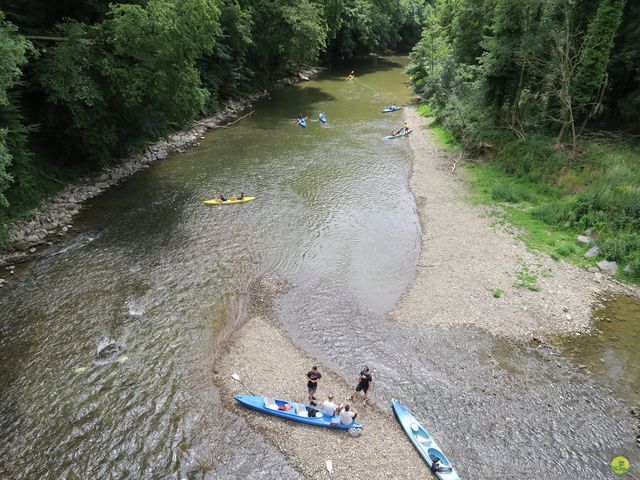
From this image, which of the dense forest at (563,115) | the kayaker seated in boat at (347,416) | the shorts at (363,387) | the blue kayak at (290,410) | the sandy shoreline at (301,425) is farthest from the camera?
the dense forest at (563,115)

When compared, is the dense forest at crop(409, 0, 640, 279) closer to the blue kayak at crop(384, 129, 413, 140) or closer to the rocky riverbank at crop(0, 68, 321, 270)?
the blue kayak at crop(384, 129, 413, 140)

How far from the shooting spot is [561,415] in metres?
13.0

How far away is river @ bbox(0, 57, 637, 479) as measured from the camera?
1178 cm

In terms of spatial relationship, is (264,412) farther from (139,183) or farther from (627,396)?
(139,183)

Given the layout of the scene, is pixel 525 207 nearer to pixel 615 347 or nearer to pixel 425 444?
pixel 615 347

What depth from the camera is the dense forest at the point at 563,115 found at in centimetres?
2127

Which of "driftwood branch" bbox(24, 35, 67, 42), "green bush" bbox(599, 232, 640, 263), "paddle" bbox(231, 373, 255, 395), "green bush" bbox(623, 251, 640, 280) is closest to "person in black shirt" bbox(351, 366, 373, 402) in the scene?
"paddle" bbox(231, 373, 255, 395)

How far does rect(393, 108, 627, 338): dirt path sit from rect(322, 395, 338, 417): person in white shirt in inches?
221

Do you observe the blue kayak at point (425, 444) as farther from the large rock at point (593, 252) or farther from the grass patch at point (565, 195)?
the large rock at point (593, 252)

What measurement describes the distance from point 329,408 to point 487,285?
9904 mm

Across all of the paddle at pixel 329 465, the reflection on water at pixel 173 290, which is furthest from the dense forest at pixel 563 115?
the paddle at pixel 329 465

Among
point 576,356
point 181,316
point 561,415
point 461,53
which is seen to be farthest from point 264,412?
point 461,53

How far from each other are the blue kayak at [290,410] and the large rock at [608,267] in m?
14.2

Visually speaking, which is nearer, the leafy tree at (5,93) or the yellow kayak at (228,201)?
the leafy tree at (5,93)
